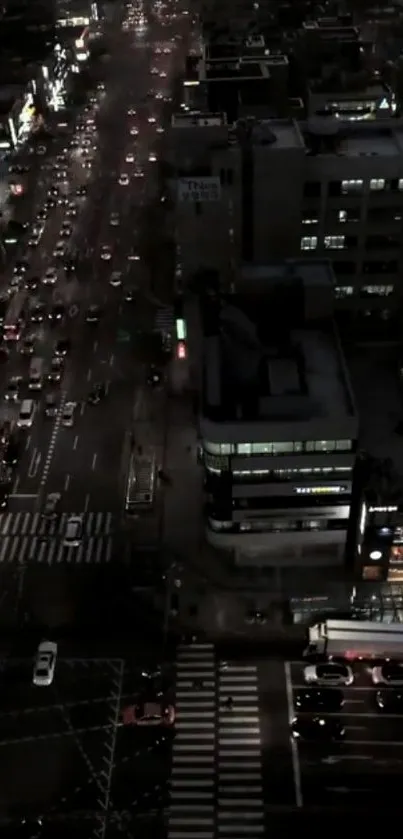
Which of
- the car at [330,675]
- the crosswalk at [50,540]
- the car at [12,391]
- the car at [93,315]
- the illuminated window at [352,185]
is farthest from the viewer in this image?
the car at [93,315]

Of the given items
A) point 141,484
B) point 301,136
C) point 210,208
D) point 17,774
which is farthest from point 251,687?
point 301,136

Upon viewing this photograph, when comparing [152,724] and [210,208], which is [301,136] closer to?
[210,208]

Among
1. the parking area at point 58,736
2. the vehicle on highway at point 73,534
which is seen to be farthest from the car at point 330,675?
the vehicle on highway at point 73,534

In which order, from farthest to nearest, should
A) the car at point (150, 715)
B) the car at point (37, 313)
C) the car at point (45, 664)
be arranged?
the car at point (37, 313) → the car at point (45, 664) → the car at point (150, 715)

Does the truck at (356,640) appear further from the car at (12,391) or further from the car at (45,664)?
the car at (12,391)

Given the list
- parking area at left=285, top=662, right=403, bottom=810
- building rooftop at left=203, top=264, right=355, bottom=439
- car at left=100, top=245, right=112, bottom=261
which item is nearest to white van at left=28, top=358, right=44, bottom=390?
car at left=100, top=245, right=112, bottom=261

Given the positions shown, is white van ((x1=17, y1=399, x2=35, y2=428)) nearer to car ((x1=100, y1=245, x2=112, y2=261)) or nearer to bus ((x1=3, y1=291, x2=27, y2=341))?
bus ((x1=3, y1=291, x2=27, y2=341))
